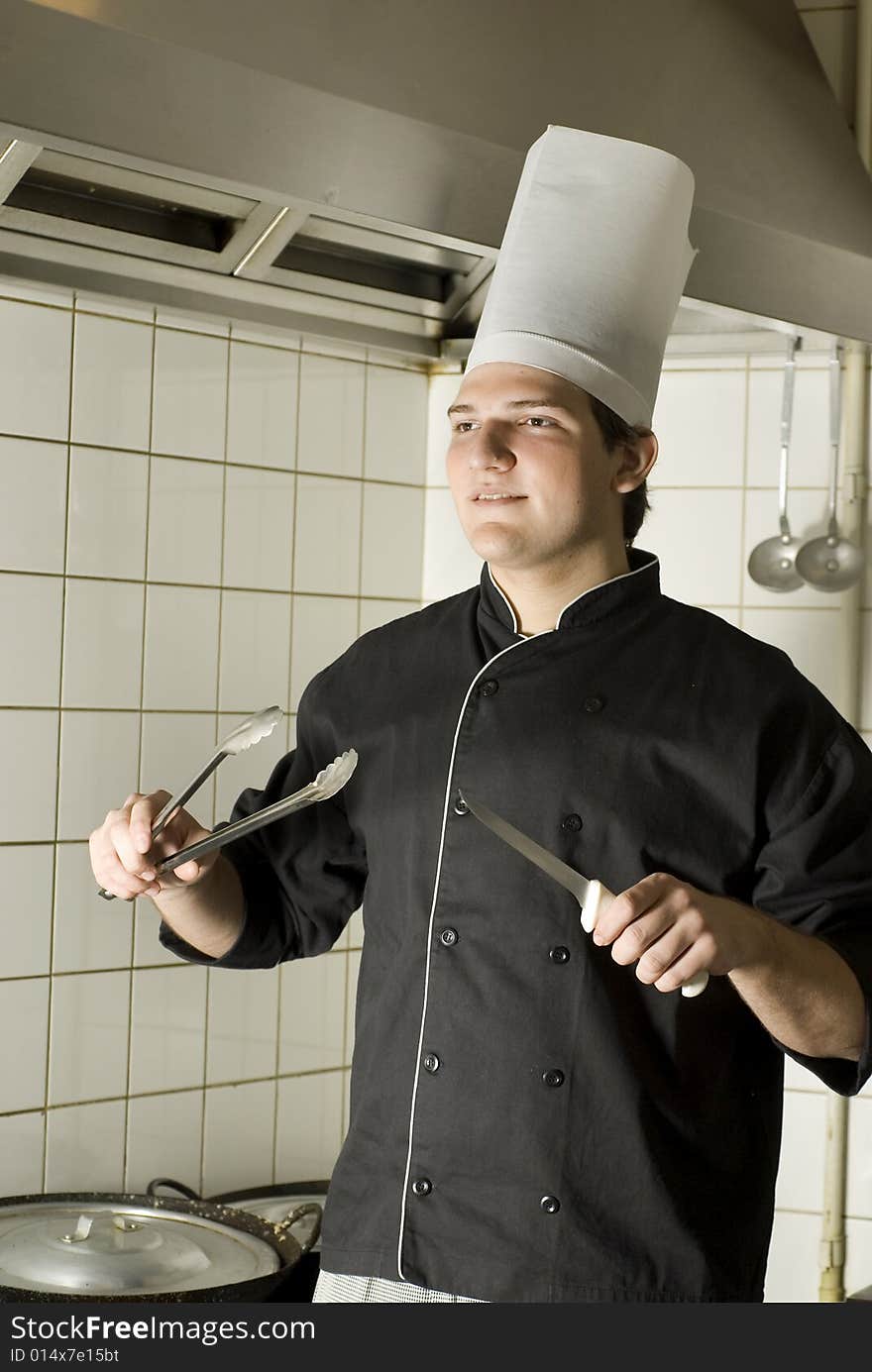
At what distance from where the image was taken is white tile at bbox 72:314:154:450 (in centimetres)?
158

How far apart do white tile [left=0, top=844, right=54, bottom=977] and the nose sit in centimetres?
77

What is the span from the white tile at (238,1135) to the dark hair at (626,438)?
936 mm

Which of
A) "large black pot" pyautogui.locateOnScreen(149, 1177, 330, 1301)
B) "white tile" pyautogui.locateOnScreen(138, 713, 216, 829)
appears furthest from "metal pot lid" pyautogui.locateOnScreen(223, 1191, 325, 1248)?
"white tile" pyautogui.locateOnScreen(138, 713, 216, 829)

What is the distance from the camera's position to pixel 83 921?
1.60 meters

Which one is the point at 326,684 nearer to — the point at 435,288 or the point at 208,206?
the point at 208,206

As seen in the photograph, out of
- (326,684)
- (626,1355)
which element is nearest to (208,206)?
(326,684)

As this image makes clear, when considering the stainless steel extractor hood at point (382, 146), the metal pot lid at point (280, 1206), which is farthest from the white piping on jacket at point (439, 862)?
the metal pot lid at point (280, 1206)

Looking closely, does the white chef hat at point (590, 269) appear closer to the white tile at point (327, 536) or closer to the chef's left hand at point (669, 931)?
the chef's left hand at point (669, 931)

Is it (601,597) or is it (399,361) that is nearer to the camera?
(601,597)

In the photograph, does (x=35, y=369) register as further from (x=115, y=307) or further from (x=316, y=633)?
(x=316, y=633)

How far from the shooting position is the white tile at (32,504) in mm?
1532

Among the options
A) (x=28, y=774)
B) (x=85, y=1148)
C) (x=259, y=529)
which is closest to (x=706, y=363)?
(x=259, y=529)

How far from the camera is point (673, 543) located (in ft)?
5.97

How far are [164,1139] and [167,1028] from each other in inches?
4.9
